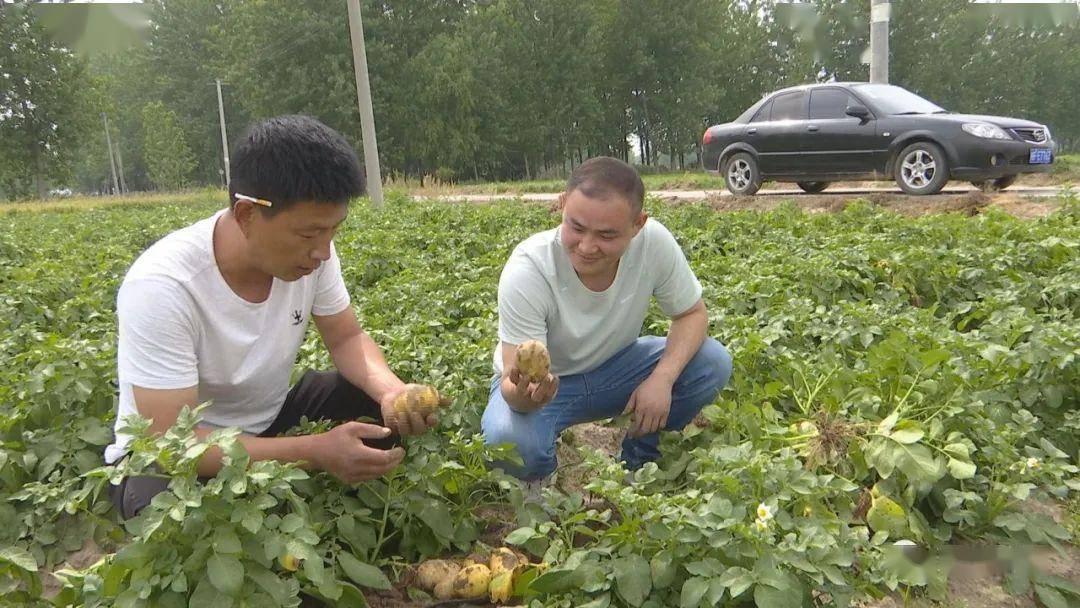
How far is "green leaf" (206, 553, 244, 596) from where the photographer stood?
5.63ft

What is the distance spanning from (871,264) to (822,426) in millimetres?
2896

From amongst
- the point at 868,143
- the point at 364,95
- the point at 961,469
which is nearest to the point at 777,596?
the point at 961,469

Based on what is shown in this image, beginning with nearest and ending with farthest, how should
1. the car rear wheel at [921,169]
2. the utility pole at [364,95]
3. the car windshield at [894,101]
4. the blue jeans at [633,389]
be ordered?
the blue jeans at [633,389] → the car rear wheel at [921,169] → the car windshield at [894,101] → the utility pole at [364,95]

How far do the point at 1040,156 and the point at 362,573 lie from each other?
912cm

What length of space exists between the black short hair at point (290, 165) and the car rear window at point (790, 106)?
9077 mm

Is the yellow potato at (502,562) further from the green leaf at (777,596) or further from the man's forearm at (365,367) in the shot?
the green leaf at (777,596)

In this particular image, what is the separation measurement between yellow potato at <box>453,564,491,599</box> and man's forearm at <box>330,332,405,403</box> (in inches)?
23.4

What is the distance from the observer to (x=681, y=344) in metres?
2.92

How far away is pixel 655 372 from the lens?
2.85m

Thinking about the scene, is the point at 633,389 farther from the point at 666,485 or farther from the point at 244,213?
the point at 244,213

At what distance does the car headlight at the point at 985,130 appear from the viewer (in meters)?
8.59

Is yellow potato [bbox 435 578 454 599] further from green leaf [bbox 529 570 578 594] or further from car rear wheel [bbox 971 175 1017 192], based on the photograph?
car rear wheel [bbox 971 175 1017 192]

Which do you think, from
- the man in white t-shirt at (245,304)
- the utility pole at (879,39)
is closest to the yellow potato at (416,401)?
the man in white t-shirt at (245,304)

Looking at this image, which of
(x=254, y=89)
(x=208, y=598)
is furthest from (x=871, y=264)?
(x=254, y=89)
